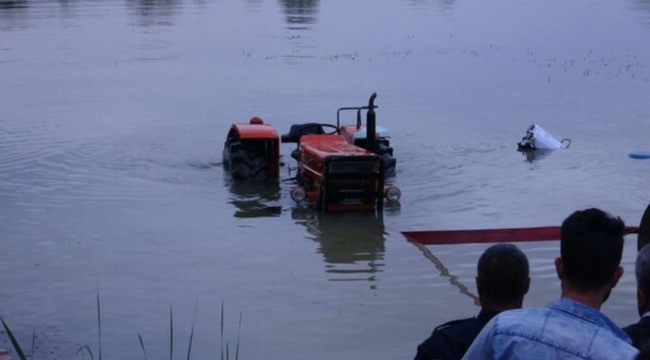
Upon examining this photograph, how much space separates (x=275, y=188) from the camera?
14578 mm

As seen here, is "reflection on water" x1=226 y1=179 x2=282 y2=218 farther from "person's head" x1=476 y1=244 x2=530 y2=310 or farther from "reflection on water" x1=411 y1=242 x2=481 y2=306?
"person's head" x1=476 y1=244 x2=530 y2=310

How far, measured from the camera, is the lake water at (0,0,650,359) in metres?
8.95

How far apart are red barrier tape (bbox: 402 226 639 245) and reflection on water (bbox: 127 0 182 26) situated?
38.2 meters

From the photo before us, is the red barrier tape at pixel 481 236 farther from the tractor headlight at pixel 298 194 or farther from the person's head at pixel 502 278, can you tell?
the person's head at pixel 502 278

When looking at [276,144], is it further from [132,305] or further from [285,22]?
[285,22]

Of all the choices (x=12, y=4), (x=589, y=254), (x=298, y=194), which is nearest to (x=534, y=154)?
(x=298, y=194)

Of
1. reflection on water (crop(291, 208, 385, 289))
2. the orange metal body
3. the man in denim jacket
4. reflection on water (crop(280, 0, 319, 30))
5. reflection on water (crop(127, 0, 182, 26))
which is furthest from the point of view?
reflection on water (crop(127, 0, 182, 26))

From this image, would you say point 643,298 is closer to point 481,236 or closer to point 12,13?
point 481,236

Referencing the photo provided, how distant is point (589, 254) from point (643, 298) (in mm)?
771

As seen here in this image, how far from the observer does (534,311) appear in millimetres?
2508

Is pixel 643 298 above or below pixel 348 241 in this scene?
above

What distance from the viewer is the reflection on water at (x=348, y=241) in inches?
412

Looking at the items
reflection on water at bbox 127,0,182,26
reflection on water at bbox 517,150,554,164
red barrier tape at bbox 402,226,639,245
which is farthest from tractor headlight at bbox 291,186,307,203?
reflection on water at bbox 127,0,182,26

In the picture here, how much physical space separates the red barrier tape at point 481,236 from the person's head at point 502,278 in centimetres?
749
